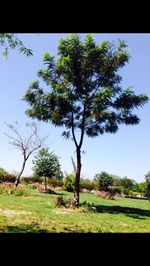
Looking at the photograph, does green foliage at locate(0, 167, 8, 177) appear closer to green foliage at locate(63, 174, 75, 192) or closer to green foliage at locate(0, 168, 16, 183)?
green foliage at locate(0, 168, 16, 183)

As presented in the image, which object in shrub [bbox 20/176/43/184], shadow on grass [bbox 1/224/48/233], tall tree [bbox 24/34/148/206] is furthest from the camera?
shrub [bbox 20/176/43/184]

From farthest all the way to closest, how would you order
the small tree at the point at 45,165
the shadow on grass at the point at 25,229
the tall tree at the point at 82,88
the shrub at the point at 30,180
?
the shrub at the point at 30,180 → the small tree at the point at 45,165 → the tall tree at the point at 82,88 → the shadow on grass at the point at 25,229

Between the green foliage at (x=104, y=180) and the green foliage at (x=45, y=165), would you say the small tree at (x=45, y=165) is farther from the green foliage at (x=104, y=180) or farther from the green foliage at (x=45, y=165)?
the green foliage at (x=104, y=180)

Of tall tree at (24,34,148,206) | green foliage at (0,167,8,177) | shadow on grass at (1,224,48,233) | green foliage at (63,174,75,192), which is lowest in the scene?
shadow on grass at (1,224,48,233)

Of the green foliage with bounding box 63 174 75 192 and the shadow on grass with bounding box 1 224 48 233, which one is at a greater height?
the green foliage with bounding box 63 174 75 192

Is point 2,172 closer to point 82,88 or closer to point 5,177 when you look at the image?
point 5,177

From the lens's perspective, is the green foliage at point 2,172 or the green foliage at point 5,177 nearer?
the green foliage at point 5,177

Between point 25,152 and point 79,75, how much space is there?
1833 centimetres

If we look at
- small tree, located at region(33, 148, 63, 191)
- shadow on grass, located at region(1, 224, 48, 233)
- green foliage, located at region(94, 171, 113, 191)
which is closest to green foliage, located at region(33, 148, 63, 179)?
small tree, located at region(33, 148, 63, 191)

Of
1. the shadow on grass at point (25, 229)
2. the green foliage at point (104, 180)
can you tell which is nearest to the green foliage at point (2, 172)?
the green foliage at point (104, 180)

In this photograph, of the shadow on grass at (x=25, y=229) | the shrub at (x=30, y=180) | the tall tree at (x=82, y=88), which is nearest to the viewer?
the shadow on grass at (x=25, y=229)
